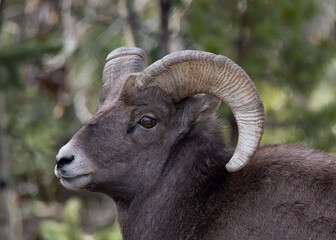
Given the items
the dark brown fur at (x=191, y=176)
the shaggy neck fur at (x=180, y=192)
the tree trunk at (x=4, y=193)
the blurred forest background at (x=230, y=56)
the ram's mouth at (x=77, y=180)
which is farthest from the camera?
the tree trunk at (x=4, y=193)

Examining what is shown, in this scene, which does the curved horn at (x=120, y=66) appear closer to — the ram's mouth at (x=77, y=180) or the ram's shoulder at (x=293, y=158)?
the ram's mouth at (x=77, y=180)

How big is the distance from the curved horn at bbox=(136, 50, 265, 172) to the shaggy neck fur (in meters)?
0.54

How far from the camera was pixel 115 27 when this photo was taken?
15.3 m

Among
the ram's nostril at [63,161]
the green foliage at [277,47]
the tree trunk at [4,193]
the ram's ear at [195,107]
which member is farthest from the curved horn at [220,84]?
the tree trunk at [4,193]

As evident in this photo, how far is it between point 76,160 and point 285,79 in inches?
230

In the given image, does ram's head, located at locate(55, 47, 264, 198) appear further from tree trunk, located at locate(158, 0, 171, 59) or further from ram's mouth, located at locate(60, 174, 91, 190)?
tree trunk, located at locate(158, 0, 171, 59)

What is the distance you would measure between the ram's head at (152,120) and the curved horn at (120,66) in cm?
3

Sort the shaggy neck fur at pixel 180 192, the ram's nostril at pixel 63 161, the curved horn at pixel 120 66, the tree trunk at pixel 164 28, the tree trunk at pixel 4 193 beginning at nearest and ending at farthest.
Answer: the ram's nostril at pixel 63 161, the shaggy neck fur at pixel 180 192, the curved horn at pixel 120 66, the tree trunk at pixel 164 28, the tree trunk at pixel 4 193

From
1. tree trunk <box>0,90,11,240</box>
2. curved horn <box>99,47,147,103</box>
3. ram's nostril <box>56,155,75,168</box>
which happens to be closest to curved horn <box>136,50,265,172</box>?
curved horn <box>99,47,147,103</box>

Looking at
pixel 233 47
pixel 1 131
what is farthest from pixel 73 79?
pixel 233 47

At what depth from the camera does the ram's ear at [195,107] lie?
6344mm

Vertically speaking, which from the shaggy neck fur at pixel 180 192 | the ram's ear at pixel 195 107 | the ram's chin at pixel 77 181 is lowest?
the shaggy neck fur at pixel 180 192

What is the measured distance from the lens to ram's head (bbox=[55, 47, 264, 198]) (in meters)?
5.75

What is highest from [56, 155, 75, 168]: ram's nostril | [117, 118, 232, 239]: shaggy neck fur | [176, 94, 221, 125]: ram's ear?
[56, 155, 75, 168]: ram's nostril
